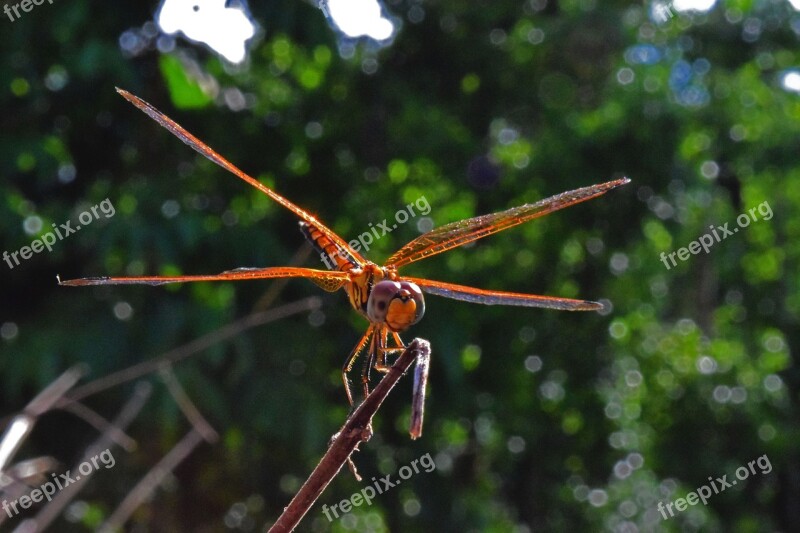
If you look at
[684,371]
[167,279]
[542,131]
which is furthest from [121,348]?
[684,371]

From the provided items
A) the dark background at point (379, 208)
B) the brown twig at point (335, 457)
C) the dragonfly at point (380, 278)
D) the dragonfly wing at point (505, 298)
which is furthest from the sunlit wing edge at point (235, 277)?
the dark background at point (379, 208)

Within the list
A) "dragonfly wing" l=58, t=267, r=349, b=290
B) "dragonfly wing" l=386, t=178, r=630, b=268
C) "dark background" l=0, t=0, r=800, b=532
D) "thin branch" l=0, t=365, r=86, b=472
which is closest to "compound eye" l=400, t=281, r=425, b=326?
"dragonfly wing" l=58, t=267, r=349, b=290

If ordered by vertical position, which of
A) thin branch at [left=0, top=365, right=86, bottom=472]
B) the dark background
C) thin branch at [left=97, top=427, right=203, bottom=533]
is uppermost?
the dark background

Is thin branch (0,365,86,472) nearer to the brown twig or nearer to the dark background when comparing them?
the brown twig

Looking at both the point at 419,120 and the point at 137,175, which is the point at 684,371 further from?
the point at 137,175

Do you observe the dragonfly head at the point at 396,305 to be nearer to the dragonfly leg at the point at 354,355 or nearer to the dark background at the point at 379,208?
the dragonfly leg at the point at 354,355

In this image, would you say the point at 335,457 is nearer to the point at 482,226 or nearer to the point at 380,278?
the point at 380,278

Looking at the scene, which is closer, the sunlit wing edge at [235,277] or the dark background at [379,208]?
the sunlit wing edge at [235,277]

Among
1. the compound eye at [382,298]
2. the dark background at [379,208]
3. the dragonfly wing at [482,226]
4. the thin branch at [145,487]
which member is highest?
the dark background at [379,208]
